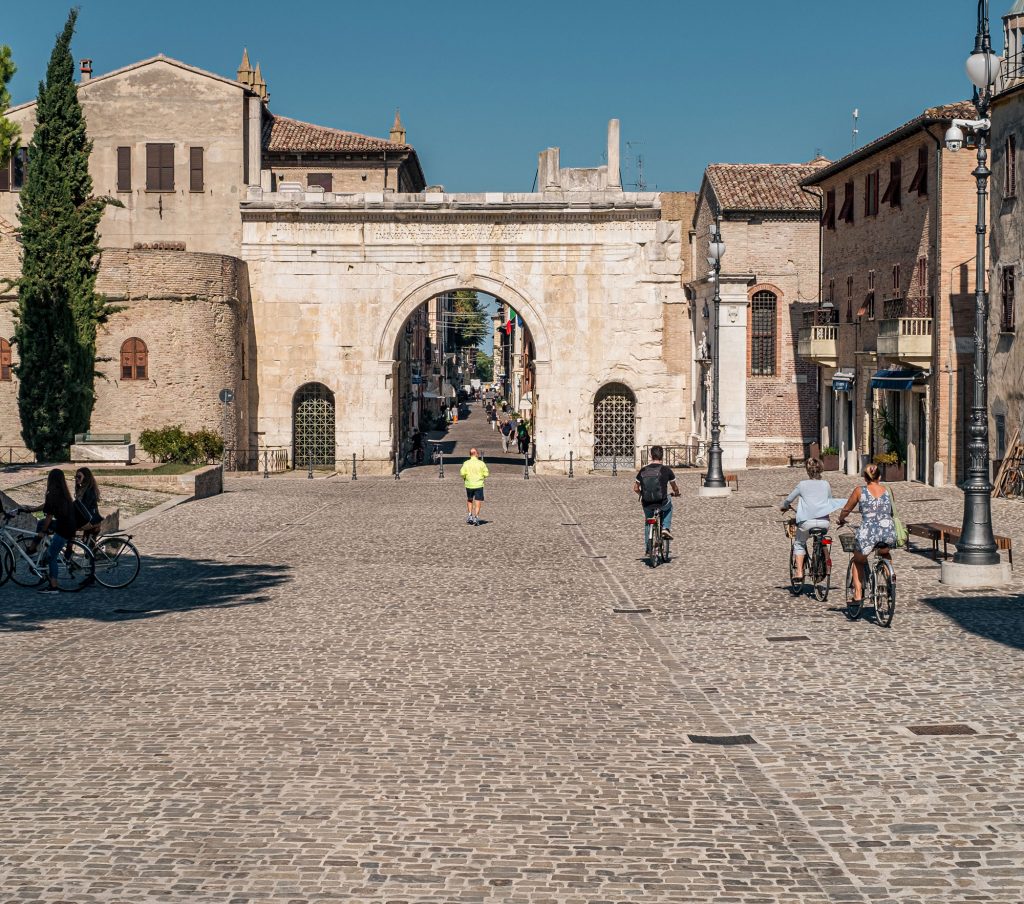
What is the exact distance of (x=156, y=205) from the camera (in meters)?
49.0

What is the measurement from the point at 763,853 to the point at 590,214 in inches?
1544

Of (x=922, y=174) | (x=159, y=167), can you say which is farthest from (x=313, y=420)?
(x=922, y=174)

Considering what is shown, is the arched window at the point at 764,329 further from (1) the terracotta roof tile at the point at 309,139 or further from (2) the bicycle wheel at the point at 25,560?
(2) the bicycle wheel at the point at 25,560

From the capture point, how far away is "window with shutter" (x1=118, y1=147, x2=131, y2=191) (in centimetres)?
4878

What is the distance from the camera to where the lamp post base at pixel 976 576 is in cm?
1648

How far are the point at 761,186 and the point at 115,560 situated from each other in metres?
33.2

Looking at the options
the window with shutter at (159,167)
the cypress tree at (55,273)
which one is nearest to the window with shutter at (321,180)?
the window with shutter at (159,167)

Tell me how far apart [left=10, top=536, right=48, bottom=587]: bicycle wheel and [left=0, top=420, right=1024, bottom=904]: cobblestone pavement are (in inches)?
27.5

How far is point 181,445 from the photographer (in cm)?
3894

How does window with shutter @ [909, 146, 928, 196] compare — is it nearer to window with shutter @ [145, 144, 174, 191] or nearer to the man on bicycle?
the man on bicycle

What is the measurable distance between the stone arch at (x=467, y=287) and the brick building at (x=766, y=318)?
5.18 metres

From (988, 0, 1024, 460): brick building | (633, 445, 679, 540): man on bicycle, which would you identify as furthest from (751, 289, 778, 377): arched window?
(633, 445, 679, 540): man on bicycle

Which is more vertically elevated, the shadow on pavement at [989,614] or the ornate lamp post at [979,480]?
the ornate lamp post at [979,480]

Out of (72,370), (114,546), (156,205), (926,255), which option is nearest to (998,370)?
(926,255)
